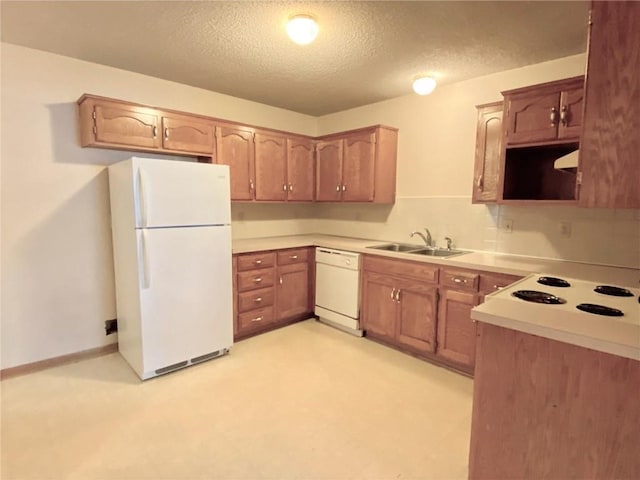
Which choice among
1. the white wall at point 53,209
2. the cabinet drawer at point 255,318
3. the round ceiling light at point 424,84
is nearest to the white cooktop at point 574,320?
the round ceiling light at point 424,84

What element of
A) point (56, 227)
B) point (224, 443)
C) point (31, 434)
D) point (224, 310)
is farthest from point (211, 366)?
point (56, 227)

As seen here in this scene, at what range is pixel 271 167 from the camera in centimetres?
380

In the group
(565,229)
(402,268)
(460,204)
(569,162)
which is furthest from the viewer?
(460,204)

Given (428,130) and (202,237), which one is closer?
(202,237)

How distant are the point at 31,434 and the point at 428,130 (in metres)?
3.87

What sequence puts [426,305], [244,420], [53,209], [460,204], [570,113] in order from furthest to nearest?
[460,204] < [426,305] < [53,209] < [570,113] < [244,420]

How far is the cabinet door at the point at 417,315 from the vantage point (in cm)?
289

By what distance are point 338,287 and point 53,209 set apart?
8.48 ft

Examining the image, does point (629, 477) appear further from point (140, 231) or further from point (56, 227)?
point (56, 227)

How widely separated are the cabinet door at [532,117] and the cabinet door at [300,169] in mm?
2226

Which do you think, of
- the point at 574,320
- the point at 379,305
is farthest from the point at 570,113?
the point at 379,305

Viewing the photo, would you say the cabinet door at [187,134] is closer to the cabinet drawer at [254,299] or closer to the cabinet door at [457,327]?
the cabinet drawer at [254,299]

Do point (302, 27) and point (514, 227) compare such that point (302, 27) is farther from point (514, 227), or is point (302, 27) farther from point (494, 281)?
Result: point (514, 227)

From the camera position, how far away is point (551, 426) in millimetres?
1291
